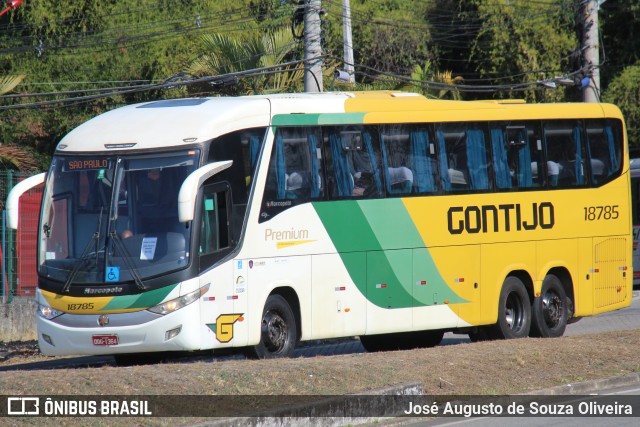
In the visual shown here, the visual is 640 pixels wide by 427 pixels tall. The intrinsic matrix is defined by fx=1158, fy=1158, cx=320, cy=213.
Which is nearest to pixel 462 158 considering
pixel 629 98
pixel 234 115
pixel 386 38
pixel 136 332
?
pixel 234 115

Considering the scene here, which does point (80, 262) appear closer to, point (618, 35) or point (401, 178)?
point (401, 178)

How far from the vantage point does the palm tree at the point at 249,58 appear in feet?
87.4

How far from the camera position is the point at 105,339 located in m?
14.6

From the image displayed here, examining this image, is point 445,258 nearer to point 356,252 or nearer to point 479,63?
point 356,252

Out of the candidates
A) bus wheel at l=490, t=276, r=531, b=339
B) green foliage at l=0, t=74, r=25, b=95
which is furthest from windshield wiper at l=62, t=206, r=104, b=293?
green foliage at l=0, t=74, r=25, b=95

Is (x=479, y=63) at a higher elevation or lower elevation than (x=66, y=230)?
higher

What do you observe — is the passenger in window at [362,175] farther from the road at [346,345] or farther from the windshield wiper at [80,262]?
the windshield wiper at [80,262]

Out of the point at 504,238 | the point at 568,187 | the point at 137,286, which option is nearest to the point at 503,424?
the point at 137,286

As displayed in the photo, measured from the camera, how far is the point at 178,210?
14.4m

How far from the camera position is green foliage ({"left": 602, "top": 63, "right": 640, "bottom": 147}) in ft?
139

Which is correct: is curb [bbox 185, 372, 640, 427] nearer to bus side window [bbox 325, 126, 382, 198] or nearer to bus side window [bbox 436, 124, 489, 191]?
bus side window [bbox 325, 126, 382, 198]

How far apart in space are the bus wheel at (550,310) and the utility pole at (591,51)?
11084mm

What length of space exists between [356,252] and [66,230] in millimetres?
4356

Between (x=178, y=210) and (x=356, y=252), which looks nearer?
(x=178, y=210)
